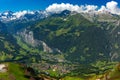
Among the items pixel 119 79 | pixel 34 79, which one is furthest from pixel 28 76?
pixel 119 79

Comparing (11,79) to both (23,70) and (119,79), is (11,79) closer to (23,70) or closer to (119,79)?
(23,70)

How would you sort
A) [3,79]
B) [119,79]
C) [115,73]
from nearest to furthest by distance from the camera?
[3,79], [119,79], [115,73]

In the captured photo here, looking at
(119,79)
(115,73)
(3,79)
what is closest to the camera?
(3,79)

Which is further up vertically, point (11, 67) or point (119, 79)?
point (11, 67)

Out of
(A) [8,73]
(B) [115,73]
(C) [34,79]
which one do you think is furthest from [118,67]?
(A) [8,73]

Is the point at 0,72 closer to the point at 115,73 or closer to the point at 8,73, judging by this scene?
the point at 8,73

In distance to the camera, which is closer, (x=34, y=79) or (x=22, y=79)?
(x=22, y=79)

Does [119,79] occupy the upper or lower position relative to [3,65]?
lower

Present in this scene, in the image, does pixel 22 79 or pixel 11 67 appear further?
pixel 11 67
